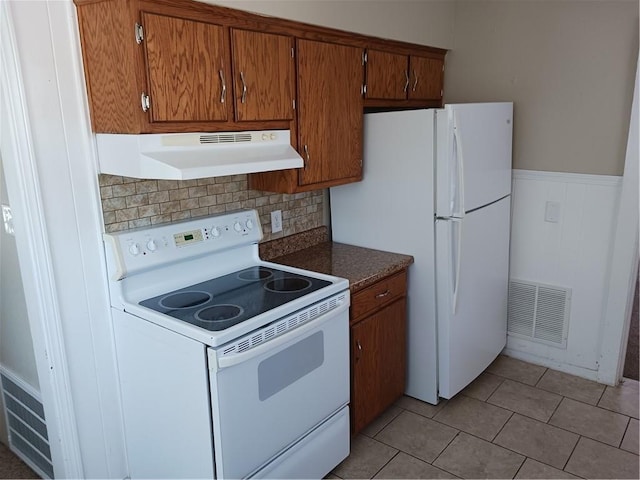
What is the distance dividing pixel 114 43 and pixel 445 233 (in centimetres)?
168

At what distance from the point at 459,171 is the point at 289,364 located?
4.13 feet

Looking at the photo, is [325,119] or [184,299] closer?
[184,299]

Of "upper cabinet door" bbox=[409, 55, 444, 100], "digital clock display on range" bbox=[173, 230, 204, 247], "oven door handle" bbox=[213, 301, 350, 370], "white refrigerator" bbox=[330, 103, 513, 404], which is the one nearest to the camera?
"oven door handle" bbox=[213, 301, 350, 370]

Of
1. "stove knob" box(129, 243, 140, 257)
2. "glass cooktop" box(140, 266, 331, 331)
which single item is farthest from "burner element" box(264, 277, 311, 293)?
"stove knob" box(129, 243, 140, 257)

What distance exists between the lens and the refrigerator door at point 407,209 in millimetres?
2570

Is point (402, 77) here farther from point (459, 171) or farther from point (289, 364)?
point (289, 364)

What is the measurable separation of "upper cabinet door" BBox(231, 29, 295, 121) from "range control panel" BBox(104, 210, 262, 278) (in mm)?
487

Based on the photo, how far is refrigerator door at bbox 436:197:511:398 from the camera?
8.57ft

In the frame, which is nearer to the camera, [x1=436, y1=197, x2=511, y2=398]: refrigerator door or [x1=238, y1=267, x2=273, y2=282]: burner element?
[x1=238, y1=267, x2=273, y2=282]: burner element

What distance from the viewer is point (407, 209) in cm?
267

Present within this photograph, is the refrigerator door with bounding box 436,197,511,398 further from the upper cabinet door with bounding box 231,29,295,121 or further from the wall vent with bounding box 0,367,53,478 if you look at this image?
the wall vent with bounding box 0,367,53,478

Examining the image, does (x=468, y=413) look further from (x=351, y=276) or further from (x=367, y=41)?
(x=367, y=41)

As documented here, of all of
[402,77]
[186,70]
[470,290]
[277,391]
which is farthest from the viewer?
[402,77]

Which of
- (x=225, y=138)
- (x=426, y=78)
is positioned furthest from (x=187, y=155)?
(x=426, y=78)
